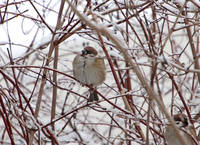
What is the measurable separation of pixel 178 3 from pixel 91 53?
3.33ft

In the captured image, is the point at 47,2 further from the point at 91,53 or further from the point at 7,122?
the point at 7,122

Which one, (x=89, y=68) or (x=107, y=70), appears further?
(x=89, y=68)

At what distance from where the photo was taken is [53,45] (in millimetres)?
1744

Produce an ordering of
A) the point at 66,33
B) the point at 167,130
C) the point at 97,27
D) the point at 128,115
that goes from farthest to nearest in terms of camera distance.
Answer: the point at 167,130 → the point at 66,33 → the point at 128,115 → the point at 97,27

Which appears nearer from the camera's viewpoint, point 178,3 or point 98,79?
point 178,3

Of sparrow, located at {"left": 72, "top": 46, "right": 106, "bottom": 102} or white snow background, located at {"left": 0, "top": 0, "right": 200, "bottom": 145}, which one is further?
sparrow, located at {"left": 72, "top": 46, "right": 106, "bottom": 102}

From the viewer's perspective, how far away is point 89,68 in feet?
8.93

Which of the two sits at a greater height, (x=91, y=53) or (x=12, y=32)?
(x=12, y=32)

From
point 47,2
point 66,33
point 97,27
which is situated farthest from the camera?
point 47,2

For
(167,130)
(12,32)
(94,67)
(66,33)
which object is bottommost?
(167,130)

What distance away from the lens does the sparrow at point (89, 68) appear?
266 cm

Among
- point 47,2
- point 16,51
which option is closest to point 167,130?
point 47,2

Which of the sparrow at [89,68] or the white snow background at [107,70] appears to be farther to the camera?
the sparrow at [89,68]

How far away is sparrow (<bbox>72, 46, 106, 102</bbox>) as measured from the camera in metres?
2.66
